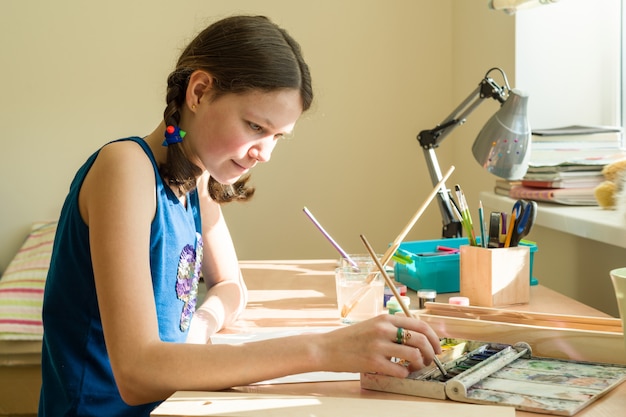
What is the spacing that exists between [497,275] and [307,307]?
1.12 ft

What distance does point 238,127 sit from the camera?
1154 mm

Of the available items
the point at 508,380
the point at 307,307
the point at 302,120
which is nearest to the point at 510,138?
the point at 307,307

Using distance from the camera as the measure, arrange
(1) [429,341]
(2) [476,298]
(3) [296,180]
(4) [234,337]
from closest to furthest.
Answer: (1) [429,341] → (4) [234,337] → (2) [476,298] → (3) [296,180]

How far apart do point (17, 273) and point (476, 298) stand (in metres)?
1.94

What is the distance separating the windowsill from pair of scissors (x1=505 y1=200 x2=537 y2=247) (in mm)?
206

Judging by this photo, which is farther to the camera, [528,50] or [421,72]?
[421,72]

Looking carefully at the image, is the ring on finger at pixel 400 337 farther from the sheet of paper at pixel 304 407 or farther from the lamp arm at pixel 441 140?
the lamp arm at pixel 441 140

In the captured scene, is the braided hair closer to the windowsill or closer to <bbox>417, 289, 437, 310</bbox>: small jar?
<bbox>417, 289, 437, 310</bbox>: small jar

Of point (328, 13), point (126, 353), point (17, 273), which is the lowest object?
point (17, 273)

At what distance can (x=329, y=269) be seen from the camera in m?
1.79

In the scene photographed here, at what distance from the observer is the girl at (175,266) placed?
90 cm

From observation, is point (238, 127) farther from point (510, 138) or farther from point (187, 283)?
point (510, 138)

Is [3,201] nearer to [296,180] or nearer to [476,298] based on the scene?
[296,180]

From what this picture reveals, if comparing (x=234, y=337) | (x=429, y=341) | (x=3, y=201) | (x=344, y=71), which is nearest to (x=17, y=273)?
(x=3, y=201)
